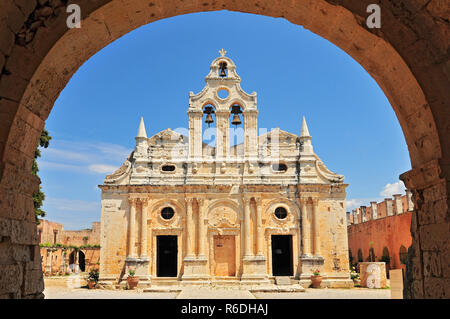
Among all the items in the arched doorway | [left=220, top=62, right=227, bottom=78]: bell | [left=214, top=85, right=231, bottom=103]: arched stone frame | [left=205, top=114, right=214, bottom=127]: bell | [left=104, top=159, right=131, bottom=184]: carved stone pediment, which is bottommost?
the arched doorway

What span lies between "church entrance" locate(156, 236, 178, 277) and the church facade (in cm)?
6

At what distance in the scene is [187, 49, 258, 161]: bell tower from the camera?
24609 mm

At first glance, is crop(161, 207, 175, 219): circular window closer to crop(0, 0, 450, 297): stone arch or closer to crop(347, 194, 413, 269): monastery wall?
crop(347, 194, 413, 269): monastery wall

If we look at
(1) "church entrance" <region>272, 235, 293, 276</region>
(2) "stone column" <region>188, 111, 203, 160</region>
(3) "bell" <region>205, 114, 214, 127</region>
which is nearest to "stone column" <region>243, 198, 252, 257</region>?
(1) "church entrance" <region>272, 235, 293, 276</region>

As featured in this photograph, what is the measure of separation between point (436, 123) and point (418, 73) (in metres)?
0.56

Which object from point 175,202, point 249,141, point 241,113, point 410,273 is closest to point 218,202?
point 175,202

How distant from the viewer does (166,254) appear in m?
24.0

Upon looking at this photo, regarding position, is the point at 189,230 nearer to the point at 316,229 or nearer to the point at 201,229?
the point at 201,229

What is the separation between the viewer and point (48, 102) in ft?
15.5

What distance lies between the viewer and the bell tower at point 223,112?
80.7ft
